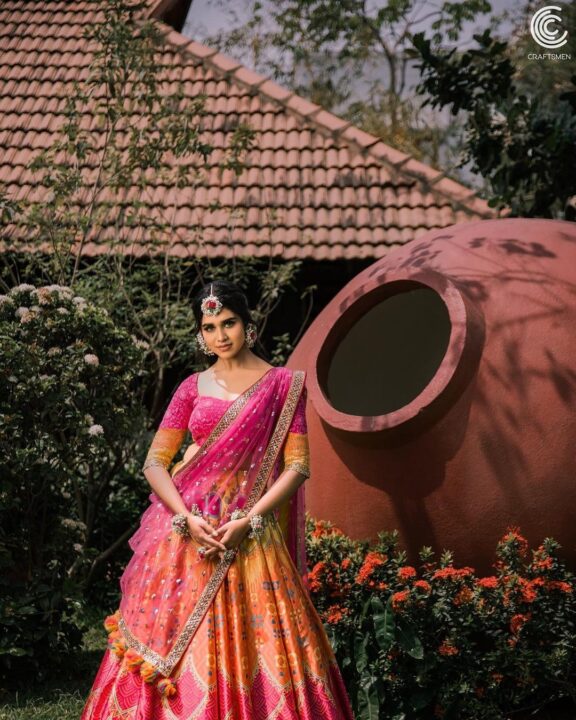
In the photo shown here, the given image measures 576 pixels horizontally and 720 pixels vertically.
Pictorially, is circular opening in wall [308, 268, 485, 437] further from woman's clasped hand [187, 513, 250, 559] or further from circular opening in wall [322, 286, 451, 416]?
woman's clasped hand [187, 513, 250, 559]

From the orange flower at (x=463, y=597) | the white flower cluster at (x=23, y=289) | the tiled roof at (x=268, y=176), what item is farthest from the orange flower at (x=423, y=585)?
the tiled roof at (x=268, y=176)

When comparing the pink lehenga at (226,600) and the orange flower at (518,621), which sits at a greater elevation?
the pink lehenga at (226,600)

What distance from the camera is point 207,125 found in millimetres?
8977

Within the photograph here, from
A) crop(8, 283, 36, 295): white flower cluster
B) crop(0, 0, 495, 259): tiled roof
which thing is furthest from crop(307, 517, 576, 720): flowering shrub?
crop(0, 0, 495, 259): tiled roof

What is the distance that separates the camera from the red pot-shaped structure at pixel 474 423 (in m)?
3.76

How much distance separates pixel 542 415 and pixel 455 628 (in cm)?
99

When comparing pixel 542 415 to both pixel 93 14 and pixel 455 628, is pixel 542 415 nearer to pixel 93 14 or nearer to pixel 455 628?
pixel 455 628

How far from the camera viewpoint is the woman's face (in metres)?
2.99

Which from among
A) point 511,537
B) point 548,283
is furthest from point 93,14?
point 511,537

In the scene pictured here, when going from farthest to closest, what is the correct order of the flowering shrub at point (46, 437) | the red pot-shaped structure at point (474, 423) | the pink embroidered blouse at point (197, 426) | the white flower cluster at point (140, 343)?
the white flower cluster at point (140, 343) → the flowering shrub at point (46, 437) → the red pot-shaped structure at point (474, 423) → the pink embroidered blouse at point (197, 426)

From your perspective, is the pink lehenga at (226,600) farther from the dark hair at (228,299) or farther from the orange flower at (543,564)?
the orange flower at (543,564)

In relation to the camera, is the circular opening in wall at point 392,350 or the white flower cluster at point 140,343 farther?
the white flower cluster at point 140,343

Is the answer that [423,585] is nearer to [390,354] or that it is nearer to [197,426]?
[197,426]

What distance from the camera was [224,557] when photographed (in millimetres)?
2846
